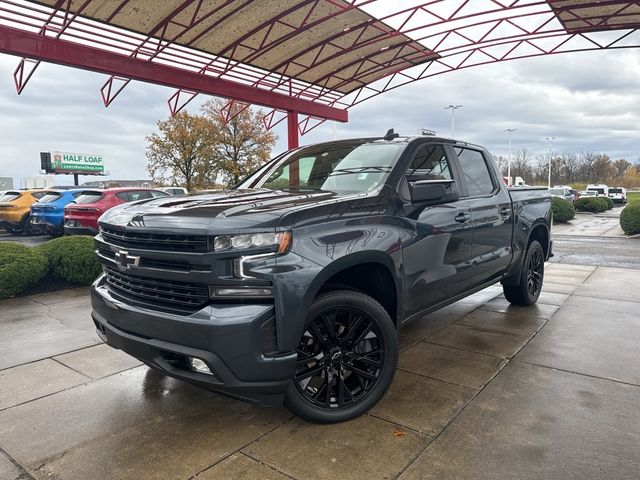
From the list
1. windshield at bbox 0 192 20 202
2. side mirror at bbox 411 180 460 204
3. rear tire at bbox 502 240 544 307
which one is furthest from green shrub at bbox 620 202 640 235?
windshield at bbox 0 192 20 202

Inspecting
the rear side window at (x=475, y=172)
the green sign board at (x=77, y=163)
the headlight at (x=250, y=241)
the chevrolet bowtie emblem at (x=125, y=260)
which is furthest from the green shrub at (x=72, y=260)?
the green sign board at (x=77, y=163)

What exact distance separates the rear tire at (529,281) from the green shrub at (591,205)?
1032 inches

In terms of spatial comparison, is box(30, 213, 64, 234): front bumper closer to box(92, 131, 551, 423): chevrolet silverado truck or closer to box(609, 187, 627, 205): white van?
box(92, 131, 551, 423): chevrolet silverado truck

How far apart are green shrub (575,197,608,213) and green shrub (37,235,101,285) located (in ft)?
95.4

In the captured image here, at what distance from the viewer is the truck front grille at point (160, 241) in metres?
2.51

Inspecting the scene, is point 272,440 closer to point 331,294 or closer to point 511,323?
point 331,294

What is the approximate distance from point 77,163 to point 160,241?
218 ft

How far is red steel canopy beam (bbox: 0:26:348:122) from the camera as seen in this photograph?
10.5 metres

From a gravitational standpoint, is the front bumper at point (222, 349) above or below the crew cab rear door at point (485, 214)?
below

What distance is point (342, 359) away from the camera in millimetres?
2934

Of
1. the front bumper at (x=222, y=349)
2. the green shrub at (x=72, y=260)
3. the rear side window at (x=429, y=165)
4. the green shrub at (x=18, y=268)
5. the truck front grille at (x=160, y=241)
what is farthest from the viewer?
the green shrub at (x=72, y=260)

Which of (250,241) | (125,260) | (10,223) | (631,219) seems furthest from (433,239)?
(10,223)

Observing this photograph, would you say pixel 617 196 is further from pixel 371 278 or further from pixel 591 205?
pixel 371 278

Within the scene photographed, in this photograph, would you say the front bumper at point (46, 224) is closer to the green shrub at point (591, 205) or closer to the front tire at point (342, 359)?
the front tire at point (342, 359)
